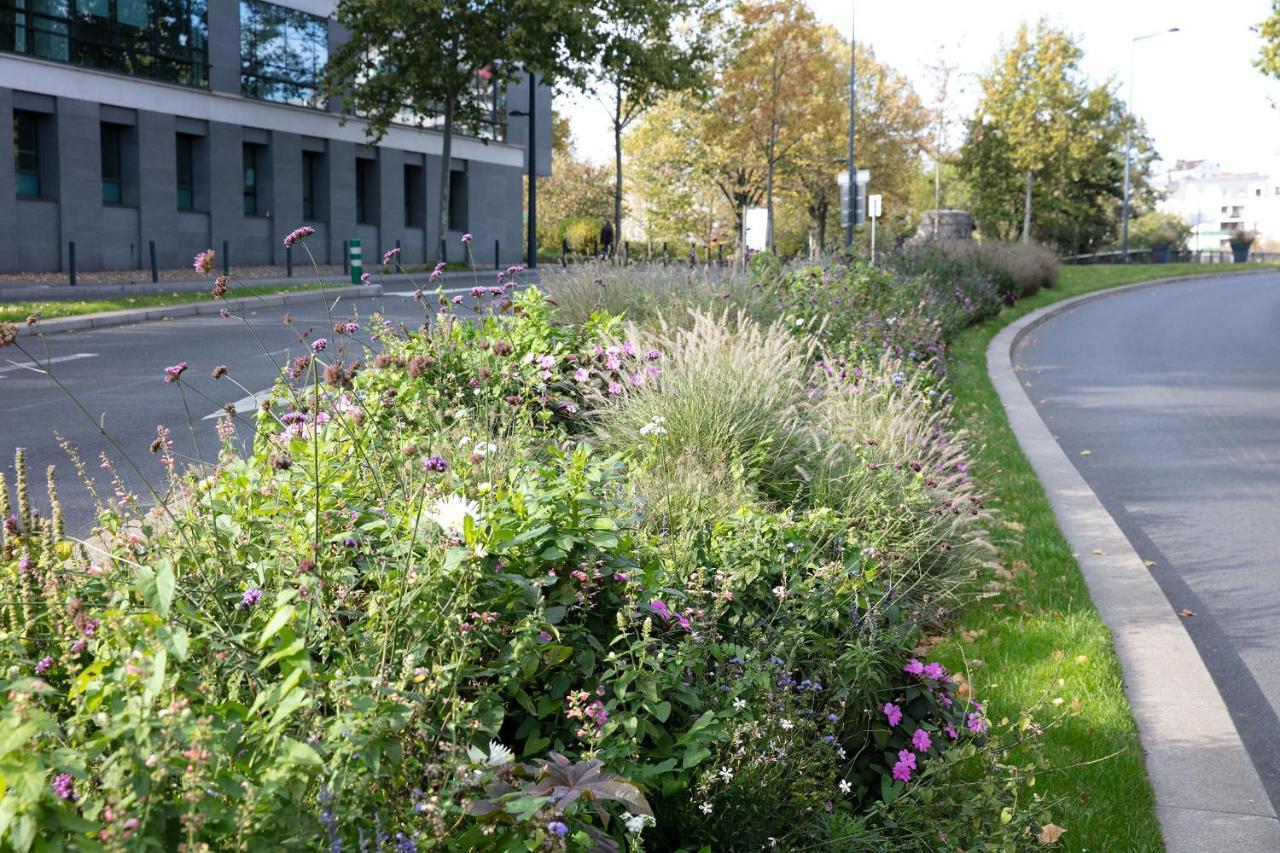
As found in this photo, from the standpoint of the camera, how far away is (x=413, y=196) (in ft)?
130

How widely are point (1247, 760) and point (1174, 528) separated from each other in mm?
4026

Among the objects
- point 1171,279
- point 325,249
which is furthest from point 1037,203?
point 325,249

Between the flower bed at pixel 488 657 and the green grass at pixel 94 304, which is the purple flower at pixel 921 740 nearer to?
the flower bed at pixel 488 657

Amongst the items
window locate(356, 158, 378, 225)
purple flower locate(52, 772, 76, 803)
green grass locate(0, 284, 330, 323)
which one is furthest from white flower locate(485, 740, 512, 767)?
window locate(356, 158, 378, 225)

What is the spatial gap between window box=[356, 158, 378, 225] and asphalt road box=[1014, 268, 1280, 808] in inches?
827

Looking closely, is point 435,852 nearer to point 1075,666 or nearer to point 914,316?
point 1075,666

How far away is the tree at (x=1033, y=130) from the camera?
51.6 meters

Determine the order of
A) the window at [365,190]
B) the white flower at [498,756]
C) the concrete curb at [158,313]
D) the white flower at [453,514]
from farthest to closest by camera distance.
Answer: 1. the window at [365,190]
2. the concrete curb at [158,313]
3. the white flower at [453,514]
4. the white flower at [498,756]

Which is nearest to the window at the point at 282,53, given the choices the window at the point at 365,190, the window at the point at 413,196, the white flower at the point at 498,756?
the window at the point at 365,190

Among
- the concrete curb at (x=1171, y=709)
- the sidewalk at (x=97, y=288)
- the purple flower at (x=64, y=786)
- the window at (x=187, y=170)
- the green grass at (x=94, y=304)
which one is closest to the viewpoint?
the purple flower at (x=64, y=786)

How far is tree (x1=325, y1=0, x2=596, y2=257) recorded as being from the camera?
98.5 ft

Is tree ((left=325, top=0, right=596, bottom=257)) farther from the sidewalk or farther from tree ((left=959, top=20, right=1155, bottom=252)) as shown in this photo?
tree ((left=959, top=20, right=1155, bottom=252))

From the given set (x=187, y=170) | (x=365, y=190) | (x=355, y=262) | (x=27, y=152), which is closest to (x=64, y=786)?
(x=355, y=262)

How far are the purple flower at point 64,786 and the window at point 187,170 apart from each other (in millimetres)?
30729
